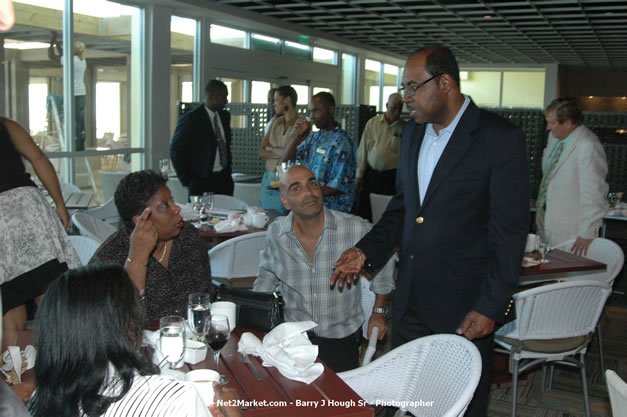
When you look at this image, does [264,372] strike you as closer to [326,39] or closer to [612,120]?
[612,120]

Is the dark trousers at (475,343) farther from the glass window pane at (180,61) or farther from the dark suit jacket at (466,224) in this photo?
the glass window pane at (180,61)

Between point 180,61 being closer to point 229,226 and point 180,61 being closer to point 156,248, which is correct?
point 229,226

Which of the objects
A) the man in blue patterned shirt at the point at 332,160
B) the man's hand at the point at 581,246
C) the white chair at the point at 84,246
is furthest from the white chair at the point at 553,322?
the white chair at the point at 84,246

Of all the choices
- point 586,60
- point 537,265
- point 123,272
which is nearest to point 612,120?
point 537,265

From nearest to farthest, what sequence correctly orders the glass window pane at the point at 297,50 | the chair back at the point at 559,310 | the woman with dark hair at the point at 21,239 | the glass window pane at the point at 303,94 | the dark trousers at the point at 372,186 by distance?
the chair back at the point at 559,310, the woman with dark hair at the point at 21,239, the dark trousers at the point at 372,186, the glass window pane at the point at 297,50, the glass window pane at the point at 303,94

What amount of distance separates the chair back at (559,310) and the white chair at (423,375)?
0.99 meters

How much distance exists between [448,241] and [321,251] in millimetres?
696

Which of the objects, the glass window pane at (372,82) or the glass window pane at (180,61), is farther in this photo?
the glass window pane at (372,82)

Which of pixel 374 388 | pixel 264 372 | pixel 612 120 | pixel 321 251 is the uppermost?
pixel 612 120

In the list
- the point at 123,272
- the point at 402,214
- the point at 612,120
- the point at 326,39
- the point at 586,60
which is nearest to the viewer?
the point at 123,272

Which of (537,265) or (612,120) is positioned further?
(612,120)

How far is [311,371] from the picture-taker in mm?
1856

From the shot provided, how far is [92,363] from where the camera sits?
1.37 meters

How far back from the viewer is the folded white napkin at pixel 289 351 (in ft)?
6.07
